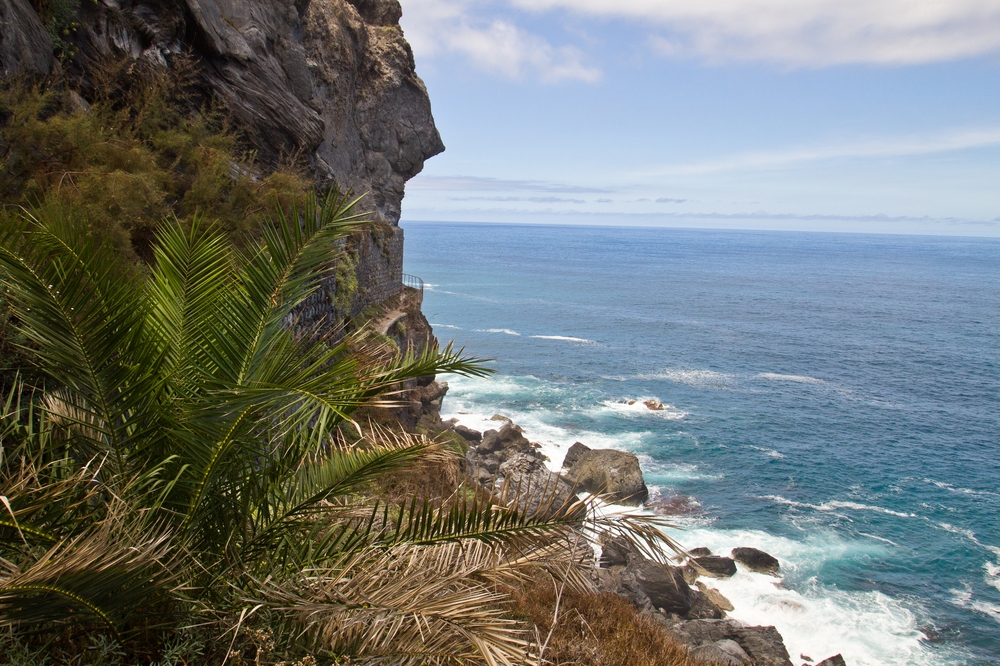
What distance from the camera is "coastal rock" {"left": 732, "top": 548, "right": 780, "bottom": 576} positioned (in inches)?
724

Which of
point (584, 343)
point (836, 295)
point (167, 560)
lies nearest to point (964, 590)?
point (167, 560)

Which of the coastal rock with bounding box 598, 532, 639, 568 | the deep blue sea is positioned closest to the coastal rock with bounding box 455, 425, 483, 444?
the deep blue sea

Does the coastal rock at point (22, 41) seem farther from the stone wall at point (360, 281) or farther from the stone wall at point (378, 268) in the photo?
the stone wall at point (378, 268)

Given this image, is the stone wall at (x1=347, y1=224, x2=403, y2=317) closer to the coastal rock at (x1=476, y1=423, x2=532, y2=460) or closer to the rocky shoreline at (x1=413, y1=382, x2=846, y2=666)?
the rocky shoreline at (x1=413, y1=382, x2=846, y2=666)

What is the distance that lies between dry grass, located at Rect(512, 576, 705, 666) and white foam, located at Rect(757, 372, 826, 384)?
31.8 m

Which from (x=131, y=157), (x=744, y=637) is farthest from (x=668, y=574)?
(x=131, y=157)

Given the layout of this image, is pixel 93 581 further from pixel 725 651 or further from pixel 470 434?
pixel 470 434

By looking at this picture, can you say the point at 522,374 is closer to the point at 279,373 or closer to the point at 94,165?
the point at 94,165

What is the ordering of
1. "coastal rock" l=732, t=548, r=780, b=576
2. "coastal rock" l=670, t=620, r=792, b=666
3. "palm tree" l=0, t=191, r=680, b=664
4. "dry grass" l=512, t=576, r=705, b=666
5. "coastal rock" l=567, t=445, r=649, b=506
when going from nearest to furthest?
"palm tree" l=0, t=191, r=680, b=664 < "dry grass" l=512, t=576, r=705, b=666 < "coastal rock" l=670, t=620, r=792, b=666 < "coastal rock" l=732, t=548, r=780, b=576 < "coastal rock" l=567, t=445, r=649, b=506

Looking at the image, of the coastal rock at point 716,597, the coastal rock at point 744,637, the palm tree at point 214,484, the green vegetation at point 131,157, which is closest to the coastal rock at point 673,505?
the coastal rock at point 716,597

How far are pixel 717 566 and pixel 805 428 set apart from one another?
1390cm

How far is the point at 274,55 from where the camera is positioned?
16516mm

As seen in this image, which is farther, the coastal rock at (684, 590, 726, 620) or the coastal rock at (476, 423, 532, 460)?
the coastal rock at (476, 423, 532, 460)

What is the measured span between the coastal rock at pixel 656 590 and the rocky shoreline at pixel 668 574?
2 cm
